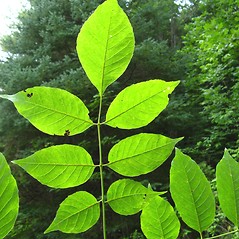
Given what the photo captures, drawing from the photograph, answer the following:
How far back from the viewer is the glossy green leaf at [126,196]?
0.69 ft

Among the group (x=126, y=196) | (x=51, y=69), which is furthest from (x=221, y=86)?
(x=126, y=196)

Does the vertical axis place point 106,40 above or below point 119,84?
below

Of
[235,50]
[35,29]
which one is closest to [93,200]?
[235,50]

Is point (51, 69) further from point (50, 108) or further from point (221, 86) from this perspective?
point (50, 108)

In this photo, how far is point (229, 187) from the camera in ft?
0.61

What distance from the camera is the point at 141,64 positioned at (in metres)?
4.43

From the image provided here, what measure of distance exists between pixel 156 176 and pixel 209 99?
47.3 inches

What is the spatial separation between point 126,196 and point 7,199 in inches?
3.3

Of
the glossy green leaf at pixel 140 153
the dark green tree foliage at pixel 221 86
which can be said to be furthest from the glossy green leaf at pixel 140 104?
the dark green tree foliage at pixel 221 86

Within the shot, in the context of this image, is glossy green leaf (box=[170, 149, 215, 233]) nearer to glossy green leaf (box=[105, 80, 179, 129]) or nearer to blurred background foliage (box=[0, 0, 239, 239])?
glossy green leaf (box=[105, 80, 179, 129])

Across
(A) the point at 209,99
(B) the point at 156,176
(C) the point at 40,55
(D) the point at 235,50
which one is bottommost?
(B) the point at 156,176

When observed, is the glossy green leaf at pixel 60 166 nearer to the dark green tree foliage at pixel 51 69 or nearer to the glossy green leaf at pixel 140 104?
the glossy green leaf at pixel 140 104

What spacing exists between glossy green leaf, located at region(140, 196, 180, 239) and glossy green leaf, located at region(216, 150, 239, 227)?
0.03 metres

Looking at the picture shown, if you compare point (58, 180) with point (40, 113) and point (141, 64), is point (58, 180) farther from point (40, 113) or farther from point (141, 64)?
point (141, 64)
